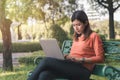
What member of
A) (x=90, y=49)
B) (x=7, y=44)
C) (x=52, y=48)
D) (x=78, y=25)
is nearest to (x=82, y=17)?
(x=78, y=25)

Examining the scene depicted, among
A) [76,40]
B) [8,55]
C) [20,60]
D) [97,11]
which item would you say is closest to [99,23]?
[97,11]

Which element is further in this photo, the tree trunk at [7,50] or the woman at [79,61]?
the tree trunk at [7,50]

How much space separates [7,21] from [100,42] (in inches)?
221

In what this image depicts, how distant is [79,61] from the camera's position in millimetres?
5391

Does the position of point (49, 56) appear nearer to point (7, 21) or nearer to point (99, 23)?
point (7, 21)

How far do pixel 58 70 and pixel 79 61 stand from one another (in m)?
0.32

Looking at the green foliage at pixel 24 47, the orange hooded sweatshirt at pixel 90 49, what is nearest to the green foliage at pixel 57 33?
the green foliage at pixel 24 47

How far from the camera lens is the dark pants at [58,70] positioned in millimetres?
5258

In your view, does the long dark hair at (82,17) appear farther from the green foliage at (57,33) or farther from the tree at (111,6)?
the tree at (111,6)

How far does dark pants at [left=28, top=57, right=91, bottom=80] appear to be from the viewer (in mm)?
5258

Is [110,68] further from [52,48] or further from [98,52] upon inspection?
[52,48]

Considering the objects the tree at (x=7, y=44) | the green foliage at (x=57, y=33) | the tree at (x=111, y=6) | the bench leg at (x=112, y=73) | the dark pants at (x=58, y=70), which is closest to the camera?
the bench leg at (x=112, y=73)

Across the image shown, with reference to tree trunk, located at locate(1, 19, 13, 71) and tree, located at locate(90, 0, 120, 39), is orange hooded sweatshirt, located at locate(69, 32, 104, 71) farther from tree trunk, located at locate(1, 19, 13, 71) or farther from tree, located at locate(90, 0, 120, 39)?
tree, located at locate(90, 0, 120, 39)

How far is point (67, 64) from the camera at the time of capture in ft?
17.5
